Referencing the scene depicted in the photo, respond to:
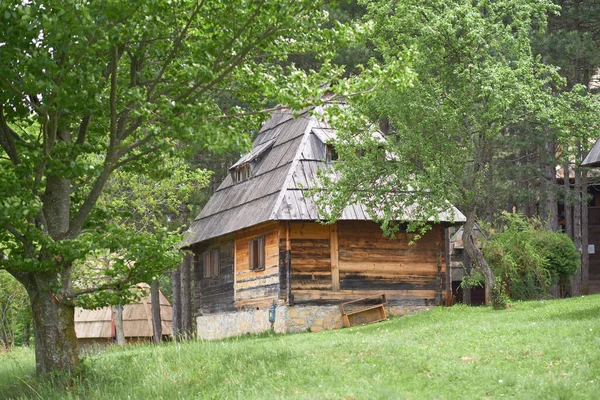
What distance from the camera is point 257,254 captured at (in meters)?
26.5

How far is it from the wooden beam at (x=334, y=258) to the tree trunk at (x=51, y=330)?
39.6 feet

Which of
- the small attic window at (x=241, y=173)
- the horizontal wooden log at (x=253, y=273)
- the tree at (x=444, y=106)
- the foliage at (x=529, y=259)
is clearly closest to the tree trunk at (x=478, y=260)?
the tree at (x=444, y=106)

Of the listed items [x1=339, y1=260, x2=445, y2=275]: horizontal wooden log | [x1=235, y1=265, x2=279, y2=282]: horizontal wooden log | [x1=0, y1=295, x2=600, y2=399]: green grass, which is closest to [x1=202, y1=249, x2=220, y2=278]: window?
[x1=235, y1=265, x2=279, y2=282]: horizontal wooden log

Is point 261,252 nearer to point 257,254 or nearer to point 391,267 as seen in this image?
point 257,254

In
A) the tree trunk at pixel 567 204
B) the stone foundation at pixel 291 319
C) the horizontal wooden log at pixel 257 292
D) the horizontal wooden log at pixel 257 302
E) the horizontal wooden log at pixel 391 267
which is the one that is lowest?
the stone foundation at pixel 291 319

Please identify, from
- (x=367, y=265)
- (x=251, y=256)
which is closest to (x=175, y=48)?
(x=367, y=265)

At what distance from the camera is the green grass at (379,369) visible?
38.4ft

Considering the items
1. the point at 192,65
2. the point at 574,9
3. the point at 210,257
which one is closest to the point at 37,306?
the point at 192,65

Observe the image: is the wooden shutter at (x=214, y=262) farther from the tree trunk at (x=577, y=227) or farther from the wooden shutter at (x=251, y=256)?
the tree trunk at (x=577, y=227)

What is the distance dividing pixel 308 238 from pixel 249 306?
3.40 meters

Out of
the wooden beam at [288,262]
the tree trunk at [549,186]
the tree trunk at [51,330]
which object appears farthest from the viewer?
the tree trunk at [549,186]

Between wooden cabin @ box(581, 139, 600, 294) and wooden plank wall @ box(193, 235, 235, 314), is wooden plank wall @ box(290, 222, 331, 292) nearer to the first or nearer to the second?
wooden plank wall @ box(193, 235, 235, 314)

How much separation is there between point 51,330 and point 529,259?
16.1 m

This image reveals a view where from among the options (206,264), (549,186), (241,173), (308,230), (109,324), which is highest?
(241,173)
